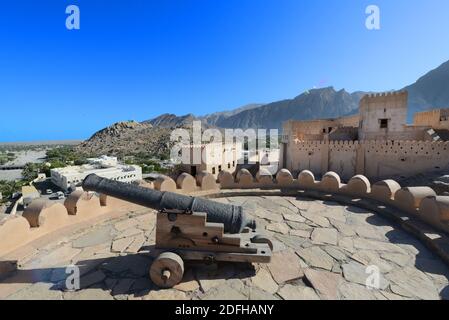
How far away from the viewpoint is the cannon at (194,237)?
2.99m

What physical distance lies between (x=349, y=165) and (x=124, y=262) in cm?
1413

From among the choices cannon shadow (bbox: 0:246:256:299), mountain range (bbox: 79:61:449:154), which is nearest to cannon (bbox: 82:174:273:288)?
cannon shadow (bbox: 0:246:256:299)

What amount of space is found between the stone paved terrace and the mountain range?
42789 mm

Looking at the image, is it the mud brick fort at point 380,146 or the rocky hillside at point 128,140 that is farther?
the rocky hillside at point 128,140

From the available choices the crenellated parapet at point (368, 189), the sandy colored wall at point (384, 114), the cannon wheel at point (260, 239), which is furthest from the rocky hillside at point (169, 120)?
the cannon wheel at point (260, 239)

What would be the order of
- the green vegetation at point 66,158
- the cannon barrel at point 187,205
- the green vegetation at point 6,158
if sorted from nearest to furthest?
the cannon barrel at point 187,205 → the green vegetation at point 66,158 → the green vegetation at point 6,158

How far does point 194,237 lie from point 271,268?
1.20 meters

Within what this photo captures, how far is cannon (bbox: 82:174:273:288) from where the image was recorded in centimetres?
299

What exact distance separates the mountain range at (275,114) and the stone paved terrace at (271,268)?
4279 cm

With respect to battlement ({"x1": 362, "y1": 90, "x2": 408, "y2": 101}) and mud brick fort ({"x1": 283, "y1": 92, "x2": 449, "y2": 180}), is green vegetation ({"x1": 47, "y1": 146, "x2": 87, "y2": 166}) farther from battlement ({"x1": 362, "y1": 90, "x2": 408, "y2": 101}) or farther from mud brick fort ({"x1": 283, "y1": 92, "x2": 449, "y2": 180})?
battlement ({"x1": 362, "y1": 90, "x2": 408, "y2": 101})

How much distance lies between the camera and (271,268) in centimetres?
343

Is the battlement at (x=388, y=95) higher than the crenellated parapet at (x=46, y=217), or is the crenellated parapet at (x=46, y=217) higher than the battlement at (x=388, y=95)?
the battlement at (x=388, y=95)

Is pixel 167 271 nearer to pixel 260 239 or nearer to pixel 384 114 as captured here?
pixel 260 239

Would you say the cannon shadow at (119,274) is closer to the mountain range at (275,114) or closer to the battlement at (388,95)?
the battlement at (388,95)
